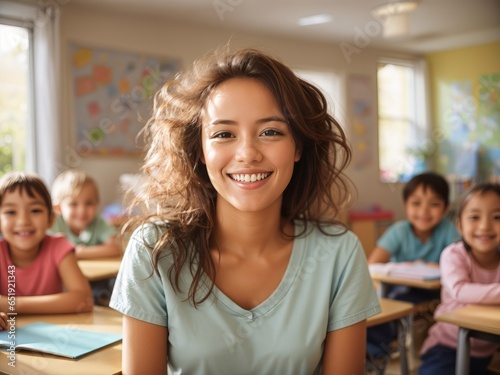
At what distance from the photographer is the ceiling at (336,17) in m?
5.44

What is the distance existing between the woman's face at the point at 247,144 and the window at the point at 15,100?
159 inches

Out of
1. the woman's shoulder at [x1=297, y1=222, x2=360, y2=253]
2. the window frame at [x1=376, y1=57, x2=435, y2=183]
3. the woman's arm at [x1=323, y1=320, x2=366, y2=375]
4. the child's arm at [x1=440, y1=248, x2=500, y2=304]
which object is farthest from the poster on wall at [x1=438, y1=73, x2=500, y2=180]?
the woman's arm at [x1=323, y1=320, x2=366, y2=375]

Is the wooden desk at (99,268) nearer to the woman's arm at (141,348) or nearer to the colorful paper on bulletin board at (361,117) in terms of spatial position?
the woman's arm at (141,348)

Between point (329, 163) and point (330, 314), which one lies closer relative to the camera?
point (330, 314)

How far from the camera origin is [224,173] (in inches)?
55.0

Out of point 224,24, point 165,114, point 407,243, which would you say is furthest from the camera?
point 224,24

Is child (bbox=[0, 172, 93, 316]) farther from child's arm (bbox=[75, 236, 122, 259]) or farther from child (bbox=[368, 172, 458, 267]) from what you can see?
child (bbox=[368, 172, 458, 267])

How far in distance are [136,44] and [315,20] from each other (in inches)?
79.9

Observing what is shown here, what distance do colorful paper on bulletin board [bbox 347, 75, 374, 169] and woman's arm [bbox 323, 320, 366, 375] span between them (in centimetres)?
632

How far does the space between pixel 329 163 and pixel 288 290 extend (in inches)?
15.6

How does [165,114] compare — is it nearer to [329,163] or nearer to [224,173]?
[224,173]

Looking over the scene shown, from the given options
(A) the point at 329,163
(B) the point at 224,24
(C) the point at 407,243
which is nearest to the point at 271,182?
(A) the point at 329,163

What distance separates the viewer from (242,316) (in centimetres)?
139

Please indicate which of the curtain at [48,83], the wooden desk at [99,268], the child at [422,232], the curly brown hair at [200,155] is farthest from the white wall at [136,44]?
the curly brown hair at [200,155]
